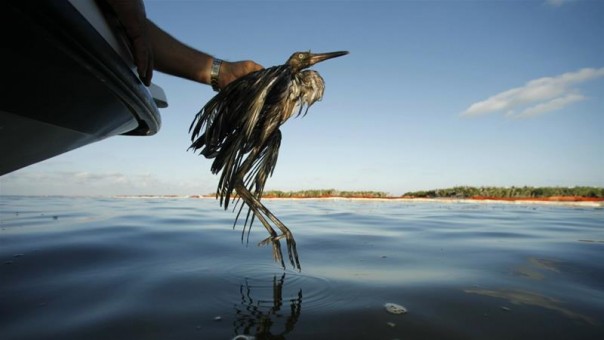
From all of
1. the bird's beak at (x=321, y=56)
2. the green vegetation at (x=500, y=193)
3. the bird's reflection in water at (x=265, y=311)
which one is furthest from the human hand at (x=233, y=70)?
the green vegetation at (x=500, y=193)

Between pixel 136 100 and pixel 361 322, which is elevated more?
pixel 136 100

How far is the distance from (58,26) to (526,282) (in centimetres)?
327

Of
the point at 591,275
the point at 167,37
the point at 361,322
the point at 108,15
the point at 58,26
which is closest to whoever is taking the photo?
the point at 58,26

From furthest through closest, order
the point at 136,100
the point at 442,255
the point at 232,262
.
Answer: the point at 442,255 < the point at 232,262 < the point at 136,100

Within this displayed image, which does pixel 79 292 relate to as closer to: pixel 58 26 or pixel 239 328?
pixel 239 328

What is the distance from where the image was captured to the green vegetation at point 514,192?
883 inches

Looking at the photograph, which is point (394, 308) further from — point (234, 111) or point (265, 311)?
point (234, 111)

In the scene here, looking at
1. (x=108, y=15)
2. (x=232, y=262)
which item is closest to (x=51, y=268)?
(x=232, y=262)

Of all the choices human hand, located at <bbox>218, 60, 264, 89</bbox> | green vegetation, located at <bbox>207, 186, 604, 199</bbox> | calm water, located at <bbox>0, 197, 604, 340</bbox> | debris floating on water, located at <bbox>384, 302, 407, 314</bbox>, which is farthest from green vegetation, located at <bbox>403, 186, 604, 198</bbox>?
human hand, located at <bbox>218, 60, 264, 89</bbox>

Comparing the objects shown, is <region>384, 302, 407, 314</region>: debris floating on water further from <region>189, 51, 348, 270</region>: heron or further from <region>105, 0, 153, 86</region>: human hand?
<region>105, 0, 153, 86</region>: human hand

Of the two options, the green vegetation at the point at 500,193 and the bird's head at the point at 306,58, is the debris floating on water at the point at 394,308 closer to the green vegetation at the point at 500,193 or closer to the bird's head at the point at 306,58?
the bird's head at the point at 306,58

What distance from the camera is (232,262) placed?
3049 mm

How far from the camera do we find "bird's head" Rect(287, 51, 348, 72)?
202cm

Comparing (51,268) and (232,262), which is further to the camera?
(232,262)
